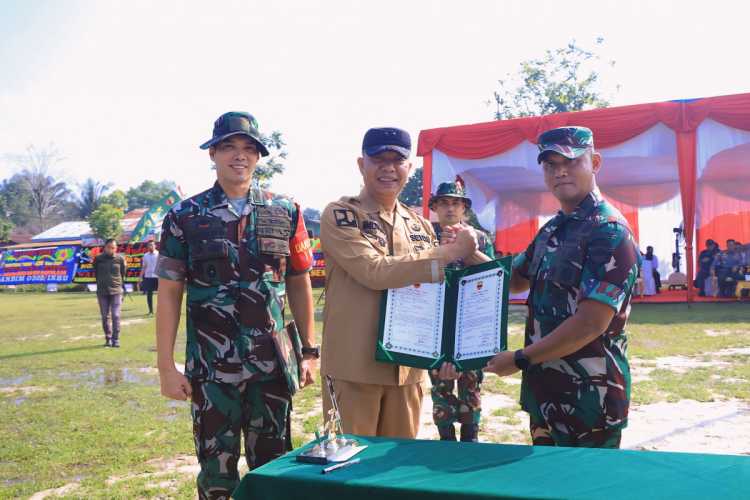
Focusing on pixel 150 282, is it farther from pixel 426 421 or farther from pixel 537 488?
pixel 537 488

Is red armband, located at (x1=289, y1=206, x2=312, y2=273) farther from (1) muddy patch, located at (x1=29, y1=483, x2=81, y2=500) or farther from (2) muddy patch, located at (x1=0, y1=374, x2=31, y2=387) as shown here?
(2) muddy patch, located at (x1=0, y1=374, x2=31, y2=387)

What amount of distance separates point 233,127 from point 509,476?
74.5 inches

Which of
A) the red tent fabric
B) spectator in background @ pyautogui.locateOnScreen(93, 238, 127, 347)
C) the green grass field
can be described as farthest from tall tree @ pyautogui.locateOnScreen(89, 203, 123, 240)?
spectator in background @ pyautogui.locateOnScreen(93, 238, 127, 347)

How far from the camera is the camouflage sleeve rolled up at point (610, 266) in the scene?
7.01 feet

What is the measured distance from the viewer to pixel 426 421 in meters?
5.14

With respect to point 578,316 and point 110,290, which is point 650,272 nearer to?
point 110,290

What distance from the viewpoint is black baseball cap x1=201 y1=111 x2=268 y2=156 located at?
8.61 feet

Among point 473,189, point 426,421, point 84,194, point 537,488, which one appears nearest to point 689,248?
point 473,189

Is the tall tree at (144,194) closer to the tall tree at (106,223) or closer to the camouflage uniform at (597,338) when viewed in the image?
the tall tree at (106,223)

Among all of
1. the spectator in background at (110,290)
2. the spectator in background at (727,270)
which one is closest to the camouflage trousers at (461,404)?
the spectator in background at (110,290)

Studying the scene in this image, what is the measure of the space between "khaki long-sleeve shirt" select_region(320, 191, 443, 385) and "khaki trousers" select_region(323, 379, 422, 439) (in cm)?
6

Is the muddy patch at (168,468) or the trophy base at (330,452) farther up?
the trophy base at (330,452)

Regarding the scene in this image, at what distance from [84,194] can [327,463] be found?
272 feet

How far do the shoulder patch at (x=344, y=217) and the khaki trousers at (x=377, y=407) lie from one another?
0.70 meters
